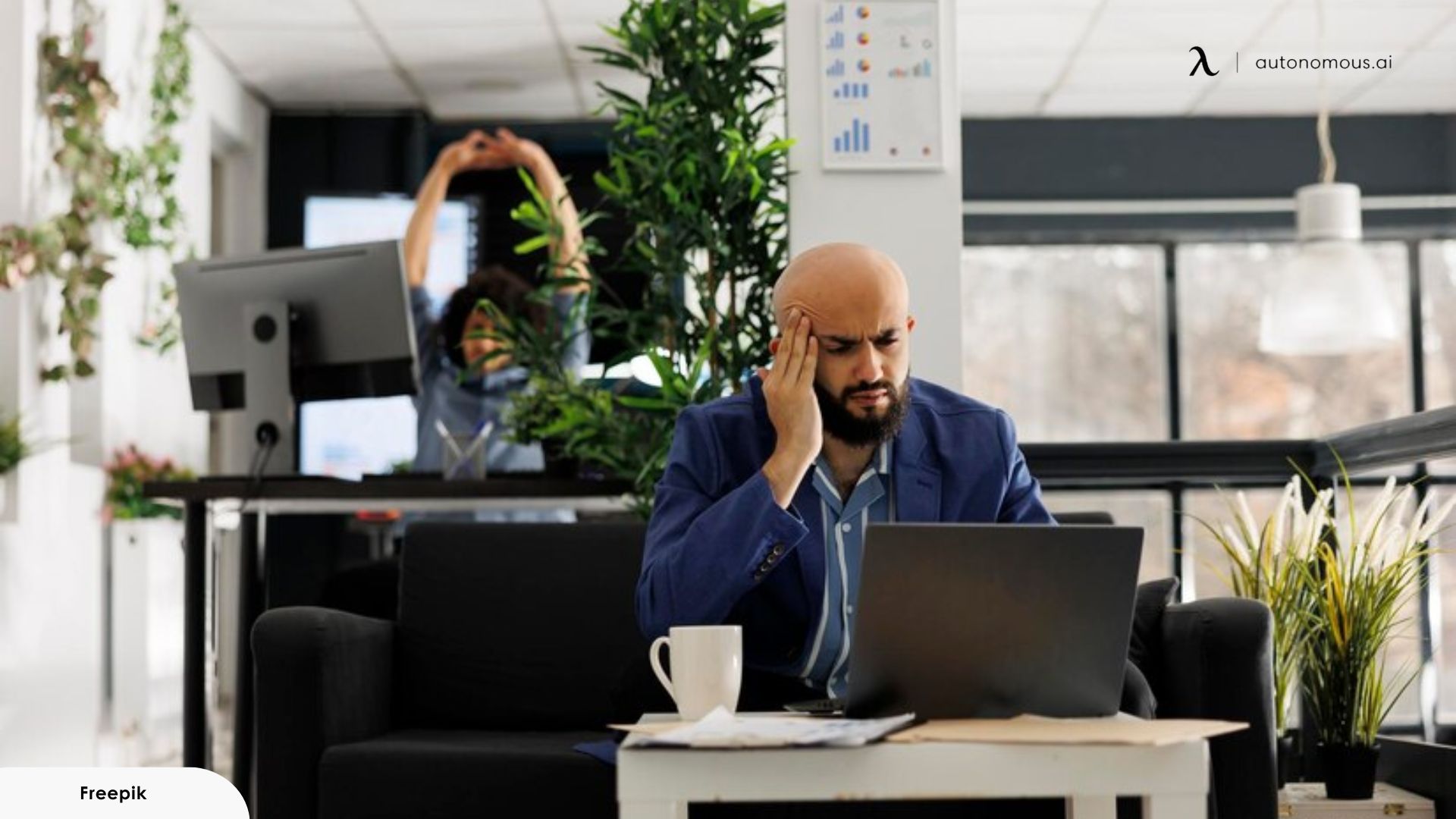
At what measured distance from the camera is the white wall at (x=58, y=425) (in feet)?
16.6

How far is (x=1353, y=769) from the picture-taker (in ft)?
9.98

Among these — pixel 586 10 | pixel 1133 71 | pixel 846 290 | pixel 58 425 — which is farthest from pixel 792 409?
pixel 1133 71

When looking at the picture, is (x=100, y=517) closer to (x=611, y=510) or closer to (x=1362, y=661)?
(x=611, y=510)

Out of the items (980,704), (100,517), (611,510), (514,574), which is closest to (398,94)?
(100,517)

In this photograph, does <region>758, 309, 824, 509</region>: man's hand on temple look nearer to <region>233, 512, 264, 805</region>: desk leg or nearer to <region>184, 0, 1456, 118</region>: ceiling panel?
<region>233, 512, 264, 805</region>: desk leg

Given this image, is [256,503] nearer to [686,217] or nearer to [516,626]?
[516,626]

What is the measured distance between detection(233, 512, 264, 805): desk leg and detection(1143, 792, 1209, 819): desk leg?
7.75 ft

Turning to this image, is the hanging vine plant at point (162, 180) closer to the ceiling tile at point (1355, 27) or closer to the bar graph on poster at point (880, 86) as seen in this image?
the bar graph on poster at point (880, 86)

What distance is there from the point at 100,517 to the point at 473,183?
116 inches

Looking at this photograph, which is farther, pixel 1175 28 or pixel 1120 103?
pixel 1120 103

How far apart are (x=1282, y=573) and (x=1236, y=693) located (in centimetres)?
93

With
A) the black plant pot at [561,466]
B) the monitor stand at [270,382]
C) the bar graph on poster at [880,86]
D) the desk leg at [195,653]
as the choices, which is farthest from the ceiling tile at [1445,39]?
the desk leg at [195,653]

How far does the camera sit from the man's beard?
2213mm

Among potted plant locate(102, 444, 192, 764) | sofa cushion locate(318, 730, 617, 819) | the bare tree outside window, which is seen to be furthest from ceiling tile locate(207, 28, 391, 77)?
sofa cushion locate(318, 730, 617, 819)
